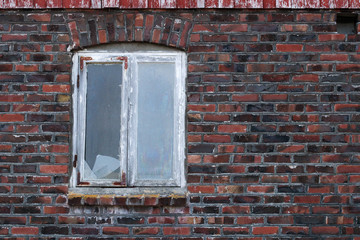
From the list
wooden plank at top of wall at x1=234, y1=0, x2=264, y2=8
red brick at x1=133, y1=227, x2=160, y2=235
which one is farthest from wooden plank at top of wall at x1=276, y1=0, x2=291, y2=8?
red brick at x1=133, y1=227, x2=160, y2=235

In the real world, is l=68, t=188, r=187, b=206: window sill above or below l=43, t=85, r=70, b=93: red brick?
below

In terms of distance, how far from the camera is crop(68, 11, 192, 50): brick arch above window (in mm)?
3609

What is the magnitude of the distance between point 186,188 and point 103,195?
28.4 inches

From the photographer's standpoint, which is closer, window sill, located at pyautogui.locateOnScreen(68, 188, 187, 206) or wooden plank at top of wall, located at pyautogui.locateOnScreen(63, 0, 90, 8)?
window sill, located at pyautogui.locateOnScreen(68, 188, 187, 206)

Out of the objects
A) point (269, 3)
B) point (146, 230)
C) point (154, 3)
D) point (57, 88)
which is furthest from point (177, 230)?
point (269, 3)

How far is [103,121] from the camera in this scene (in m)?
3.70

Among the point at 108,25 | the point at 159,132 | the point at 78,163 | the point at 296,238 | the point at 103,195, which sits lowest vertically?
the point at 296,238

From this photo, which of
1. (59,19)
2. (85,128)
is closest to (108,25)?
(59,19)

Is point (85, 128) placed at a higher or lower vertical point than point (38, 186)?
higher

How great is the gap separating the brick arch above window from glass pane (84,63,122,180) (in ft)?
0.85

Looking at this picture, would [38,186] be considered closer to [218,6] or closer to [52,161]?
[52,161]

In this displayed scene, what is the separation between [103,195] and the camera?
11.6 feet

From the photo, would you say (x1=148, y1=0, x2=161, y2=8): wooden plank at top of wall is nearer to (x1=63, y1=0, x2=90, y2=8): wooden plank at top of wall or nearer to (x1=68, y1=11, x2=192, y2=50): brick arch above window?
(x1=68, y1=11, x2=192, y2=50): brick arch above window

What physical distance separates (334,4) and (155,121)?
1.89 m
